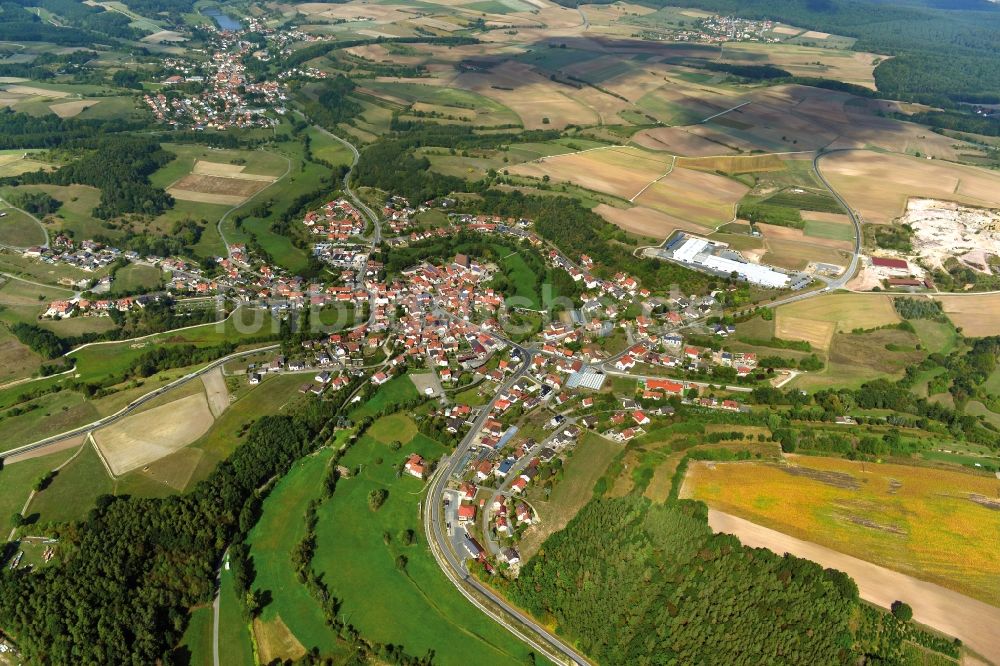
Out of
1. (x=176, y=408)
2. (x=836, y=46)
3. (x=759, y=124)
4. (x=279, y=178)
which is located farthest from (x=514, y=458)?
(x=836, y=46)

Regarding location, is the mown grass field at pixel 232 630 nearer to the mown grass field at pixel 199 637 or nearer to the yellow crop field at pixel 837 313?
the mown grass field at pixel 199 637

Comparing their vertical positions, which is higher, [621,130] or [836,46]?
[836,46]

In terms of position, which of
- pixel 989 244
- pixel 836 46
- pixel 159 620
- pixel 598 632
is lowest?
pixel 159 620

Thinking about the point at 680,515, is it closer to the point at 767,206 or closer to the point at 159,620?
the point at 159,620

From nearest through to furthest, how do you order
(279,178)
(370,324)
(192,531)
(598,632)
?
1. (598,632)
2. (192,531)
3. (370,324)
4. (279,178)

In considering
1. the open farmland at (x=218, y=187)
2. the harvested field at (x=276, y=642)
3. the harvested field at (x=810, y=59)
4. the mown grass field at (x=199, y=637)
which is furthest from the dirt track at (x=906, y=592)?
the harvested field at (x=810, y=59)

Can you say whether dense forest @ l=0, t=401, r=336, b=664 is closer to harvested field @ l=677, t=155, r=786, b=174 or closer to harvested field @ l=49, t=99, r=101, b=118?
harvested field @ l=677, t=155, r=786, b=174

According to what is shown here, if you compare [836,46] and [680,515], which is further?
[836,46]

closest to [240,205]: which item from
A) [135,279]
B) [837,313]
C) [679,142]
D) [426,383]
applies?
[135,279]
